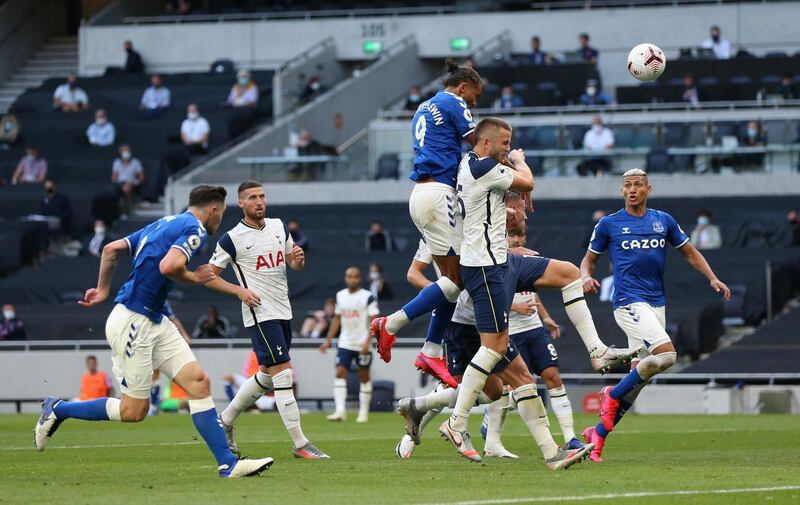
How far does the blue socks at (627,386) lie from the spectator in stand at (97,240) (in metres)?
21.6

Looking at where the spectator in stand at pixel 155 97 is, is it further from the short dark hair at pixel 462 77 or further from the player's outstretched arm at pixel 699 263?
the short dark hair at pixel 462 77

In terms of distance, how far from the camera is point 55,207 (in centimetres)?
3456

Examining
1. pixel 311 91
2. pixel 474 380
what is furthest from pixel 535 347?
pixel 311 91

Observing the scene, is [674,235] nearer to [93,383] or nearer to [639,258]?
[639,258]

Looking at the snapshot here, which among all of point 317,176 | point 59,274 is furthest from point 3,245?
point 317,176

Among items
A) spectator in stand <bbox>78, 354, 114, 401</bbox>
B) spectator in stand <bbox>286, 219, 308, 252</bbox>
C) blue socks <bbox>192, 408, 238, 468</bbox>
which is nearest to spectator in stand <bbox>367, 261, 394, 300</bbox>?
spectator in stand <bbox>286, 219, 308, 252</bbox>

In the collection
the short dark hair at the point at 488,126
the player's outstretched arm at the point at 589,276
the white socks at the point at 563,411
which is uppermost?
the short dark hair at the point at 488,126

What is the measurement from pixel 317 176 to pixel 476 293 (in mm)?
23116

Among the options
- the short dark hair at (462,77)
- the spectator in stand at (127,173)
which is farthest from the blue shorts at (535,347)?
the spectator in stand at (127,173)

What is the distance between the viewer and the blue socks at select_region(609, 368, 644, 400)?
13.4 meters

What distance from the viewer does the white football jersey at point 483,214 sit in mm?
11852

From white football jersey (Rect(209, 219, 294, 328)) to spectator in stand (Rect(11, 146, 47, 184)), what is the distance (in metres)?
23.3

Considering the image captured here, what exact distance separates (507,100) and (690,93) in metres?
4.30

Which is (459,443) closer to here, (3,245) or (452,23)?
(3,245)
